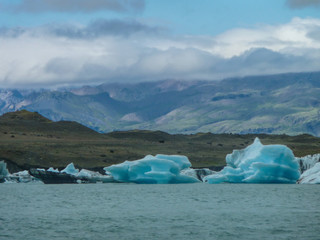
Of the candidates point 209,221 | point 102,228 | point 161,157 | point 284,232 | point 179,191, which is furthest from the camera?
Answer: point 161,157

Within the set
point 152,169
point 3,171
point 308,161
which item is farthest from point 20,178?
point 308,161

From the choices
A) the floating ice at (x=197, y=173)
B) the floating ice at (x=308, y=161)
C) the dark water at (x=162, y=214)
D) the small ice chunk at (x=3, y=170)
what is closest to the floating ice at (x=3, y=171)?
the small ice chunk at (x=3, y=170)

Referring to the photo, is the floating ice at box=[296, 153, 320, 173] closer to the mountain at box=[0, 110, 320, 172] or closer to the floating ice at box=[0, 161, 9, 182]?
the mountain at box=[0, 110, 320, 172]

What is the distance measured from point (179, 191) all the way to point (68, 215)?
1242 inches

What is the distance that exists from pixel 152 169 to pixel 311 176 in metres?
24.2

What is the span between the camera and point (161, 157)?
309ft

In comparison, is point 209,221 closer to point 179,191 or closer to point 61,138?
point 179,191

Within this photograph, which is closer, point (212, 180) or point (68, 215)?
point (68, 215)

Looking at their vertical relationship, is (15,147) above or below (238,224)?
above

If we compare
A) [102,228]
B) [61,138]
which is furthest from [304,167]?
[61,138]

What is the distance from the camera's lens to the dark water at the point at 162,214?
150 feet

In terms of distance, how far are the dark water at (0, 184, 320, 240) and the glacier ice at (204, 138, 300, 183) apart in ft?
14.2

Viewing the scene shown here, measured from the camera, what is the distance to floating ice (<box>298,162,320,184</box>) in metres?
92.4

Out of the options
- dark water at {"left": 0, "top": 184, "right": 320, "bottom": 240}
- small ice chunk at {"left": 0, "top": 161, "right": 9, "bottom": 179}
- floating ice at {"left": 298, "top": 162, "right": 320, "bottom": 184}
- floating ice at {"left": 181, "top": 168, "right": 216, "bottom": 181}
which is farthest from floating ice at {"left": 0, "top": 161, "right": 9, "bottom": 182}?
floating ice at {"left": 298, "top": 162, "right": 320, "bottom": 184}
